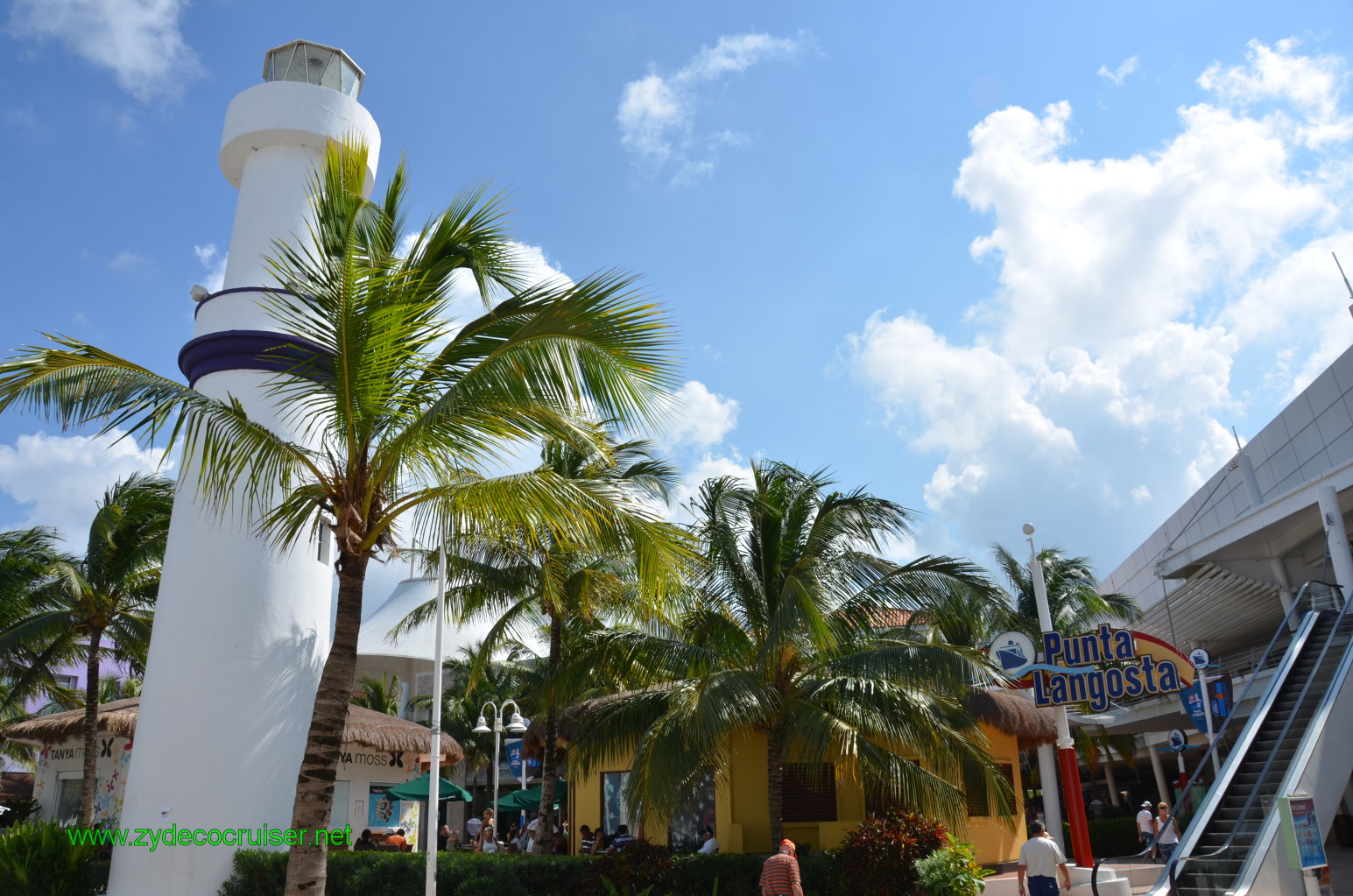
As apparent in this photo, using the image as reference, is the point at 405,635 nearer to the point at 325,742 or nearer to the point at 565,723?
the point at 565,723

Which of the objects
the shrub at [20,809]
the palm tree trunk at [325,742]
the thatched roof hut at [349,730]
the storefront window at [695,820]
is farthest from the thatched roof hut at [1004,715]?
the shrub at [20,809]

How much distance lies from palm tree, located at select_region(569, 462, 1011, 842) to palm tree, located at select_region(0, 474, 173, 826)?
9.89 meters

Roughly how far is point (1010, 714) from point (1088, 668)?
420 centimetres

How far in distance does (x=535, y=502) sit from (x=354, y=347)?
208cm

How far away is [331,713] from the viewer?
8453mm

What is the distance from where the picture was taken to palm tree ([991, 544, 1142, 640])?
31.1 metres

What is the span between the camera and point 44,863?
12773mm

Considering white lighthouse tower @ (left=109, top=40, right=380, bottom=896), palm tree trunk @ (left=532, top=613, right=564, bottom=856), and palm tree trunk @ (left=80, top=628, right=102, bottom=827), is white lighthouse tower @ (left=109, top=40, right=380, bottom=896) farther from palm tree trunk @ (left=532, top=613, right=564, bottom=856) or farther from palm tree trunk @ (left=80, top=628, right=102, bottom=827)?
palm tree trunk @ (left=80, top=628, right=102, bottom=827)

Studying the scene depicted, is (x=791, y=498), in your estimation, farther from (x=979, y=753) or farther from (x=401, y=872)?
(x=401, y=872)

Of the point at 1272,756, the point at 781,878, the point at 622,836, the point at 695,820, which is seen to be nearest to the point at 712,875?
the point at 781,878

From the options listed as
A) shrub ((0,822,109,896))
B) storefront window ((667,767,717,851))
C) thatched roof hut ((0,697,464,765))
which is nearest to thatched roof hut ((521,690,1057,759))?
storefront window ((667,767,717,851))

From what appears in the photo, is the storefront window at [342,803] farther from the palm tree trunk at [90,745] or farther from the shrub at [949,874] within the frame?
the shrub at [949,874]

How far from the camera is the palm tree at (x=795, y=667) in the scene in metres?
12.5

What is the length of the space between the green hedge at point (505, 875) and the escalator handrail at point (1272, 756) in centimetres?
413
